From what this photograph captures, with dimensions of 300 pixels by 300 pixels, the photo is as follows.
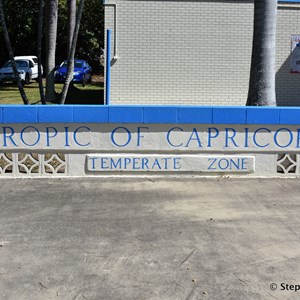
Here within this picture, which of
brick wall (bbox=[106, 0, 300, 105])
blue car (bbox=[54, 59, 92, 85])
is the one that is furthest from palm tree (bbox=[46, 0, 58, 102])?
blue car (bbox=[54, 59, 92, 85])

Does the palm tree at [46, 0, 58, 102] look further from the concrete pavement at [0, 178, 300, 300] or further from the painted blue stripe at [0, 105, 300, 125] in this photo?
the concrete pavement at [0, 178, 300, 300]

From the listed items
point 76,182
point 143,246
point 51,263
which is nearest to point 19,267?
point 51,263

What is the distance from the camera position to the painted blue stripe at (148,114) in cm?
735

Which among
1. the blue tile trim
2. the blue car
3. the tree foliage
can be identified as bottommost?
the blue tile trim

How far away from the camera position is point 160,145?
748cm

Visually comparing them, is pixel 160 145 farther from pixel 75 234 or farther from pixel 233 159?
pixel 75 234

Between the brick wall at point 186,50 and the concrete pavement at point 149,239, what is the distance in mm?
8298

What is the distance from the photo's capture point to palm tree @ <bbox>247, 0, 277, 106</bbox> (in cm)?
823

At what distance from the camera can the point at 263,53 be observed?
27.3ft

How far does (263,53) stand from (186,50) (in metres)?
7.24

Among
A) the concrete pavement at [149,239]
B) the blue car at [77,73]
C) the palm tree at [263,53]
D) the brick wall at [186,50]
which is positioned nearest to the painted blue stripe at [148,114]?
the concrete pavement at [149,239]

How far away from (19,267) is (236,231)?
229 centimetres

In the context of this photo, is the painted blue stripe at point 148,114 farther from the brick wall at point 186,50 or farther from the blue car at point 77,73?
the blue car at point 77,73

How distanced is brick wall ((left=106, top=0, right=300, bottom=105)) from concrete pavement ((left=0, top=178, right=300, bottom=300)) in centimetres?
830
